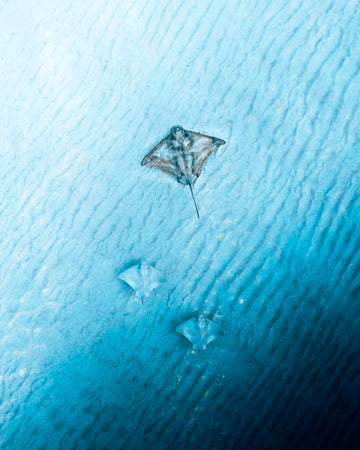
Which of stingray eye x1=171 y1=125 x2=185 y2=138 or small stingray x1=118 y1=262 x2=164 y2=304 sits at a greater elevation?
stingray eye x1=171 y1=125 x2=185 y2=138

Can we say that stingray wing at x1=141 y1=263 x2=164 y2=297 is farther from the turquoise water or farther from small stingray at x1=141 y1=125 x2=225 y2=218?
small stingray at x1=141 y1=125 x2=225 y2=218

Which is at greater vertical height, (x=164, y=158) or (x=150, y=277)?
(x=164, y=158)

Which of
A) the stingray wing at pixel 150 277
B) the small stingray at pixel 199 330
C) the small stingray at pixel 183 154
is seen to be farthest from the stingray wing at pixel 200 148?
the small stingray at pixel 199 330

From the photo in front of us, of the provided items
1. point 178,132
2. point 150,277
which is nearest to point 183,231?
point 150,277

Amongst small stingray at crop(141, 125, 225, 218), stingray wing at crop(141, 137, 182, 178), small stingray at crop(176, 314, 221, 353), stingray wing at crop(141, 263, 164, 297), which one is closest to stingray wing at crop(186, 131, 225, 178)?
small stingray at crop(141, 125, 225, 218)

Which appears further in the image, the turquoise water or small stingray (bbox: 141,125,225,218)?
the turquoise water

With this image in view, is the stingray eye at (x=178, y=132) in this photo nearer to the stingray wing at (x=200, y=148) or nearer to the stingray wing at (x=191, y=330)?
the stingray wing at (x=200, y=148)

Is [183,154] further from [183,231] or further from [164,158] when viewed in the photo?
[183,231]

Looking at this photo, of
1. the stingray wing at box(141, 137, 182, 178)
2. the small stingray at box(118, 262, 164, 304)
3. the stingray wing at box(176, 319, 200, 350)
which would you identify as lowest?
the stingray wing at box(176, 319, 200, 350)
